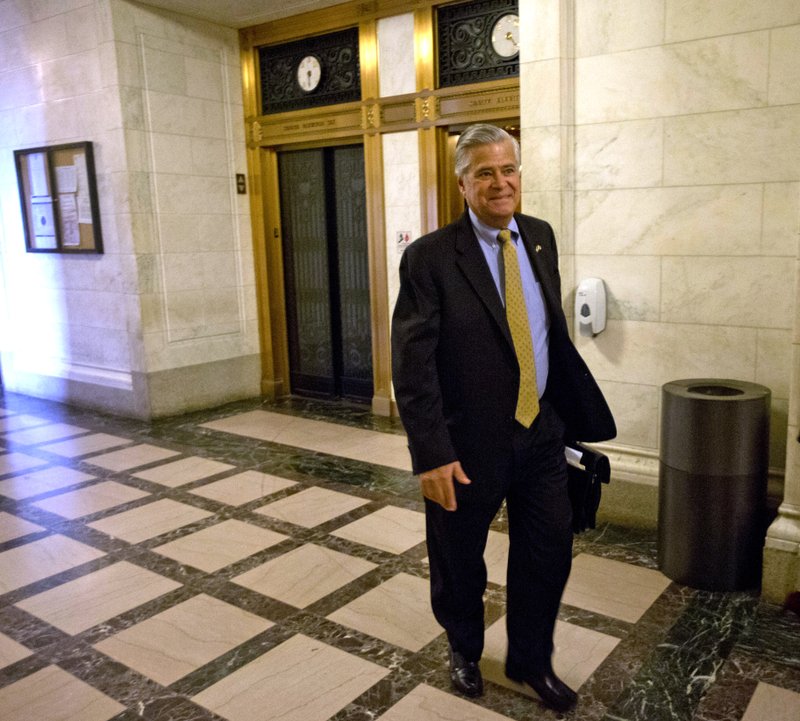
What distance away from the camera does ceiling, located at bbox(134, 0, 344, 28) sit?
5.62 meters

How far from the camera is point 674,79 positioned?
11.0ft

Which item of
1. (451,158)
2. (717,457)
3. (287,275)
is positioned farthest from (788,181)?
(287,275)

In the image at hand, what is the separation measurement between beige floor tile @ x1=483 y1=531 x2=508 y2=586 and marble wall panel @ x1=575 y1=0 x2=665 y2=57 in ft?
7.43

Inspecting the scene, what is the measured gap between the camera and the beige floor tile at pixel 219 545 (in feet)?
11.3

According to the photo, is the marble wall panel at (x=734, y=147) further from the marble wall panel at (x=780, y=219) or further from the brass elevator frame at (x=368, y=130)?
the brass elevator frame at (x=368, y=130)

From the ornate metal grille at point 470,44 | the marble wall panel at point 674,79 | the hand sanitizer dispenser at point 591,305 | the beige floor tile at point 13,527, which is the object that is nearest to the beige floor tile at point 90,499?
the beige floor tile at point 13,527

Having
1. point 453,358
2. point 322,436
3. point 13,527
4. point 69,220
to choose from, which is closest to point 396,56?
point 322,436

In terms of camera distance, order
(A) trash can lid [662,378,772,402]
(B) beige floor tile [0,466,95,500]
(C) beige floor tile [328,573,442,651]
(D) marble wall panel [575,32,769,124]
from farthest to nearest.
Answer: (B) beige floor tile [0,466,95,500], (D) marble wall panel [575,32,769,124], (A) trash can lid [662,378,772,402], (C) beige floor tile [328,573,442,651]

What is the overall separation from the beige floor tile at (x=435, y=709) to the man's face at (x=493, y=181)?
56.1 inches


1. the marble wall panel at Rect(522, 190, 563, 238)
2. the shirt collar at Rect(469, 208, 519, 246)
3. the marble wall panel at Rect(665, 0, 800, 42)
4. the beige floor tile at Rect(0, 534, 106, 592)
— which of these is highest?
the marble wall panel at Rect(665, 0, 800, 42)

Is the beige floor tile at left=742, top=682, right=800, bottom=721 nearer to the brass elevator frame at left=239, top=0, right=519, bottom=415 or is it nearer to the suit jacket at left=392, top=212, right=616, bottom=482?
the suit jacket at left=392, top=212, right=616, bottom=482

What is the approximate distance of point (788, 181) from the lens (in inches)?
124

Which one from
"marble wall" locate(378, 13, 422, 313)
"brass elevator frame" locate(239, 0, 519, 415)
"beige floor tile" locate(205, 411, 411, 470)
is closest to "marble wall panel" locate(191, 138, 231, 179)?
"brass elevator frame" locate(239, 0, 519, 415)

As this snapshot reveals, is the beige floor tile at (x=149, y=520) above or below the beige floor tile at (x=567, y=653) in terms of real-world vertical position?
below
